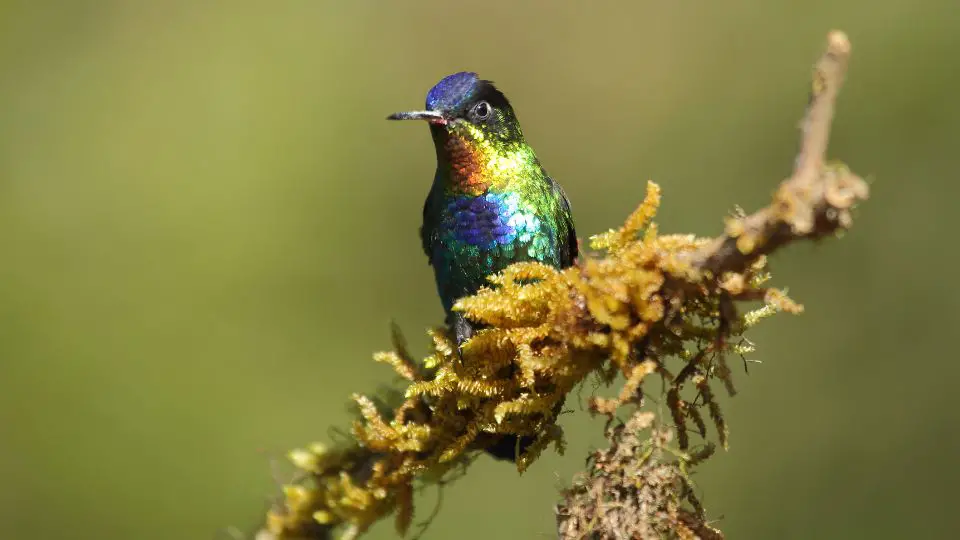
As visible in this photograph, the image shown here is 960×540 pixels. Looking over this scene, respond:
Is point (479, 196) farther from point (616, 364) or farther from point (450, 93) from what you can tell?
point (616, 364)

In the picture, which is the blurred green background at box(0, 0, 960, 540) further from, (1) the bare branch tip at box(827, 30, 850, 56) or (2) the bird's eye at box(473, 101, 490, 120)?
(1) the bare branch tip at box(827, 30, 850, 56)

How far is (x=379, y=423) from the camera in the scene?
210 centimetres

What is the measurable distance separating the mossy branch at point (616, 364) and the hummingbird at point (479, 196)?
435mm

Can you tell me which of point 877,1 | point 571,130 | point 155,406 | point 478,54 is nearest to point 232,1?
point 478,54

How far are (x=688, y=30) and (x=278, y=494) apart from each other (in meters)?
4.66

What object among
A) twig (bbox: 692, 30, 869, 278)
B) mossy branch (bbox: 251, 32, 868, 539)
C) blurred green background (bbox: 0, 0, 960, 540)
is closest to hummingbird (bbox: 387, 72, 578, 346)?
mossy branch (bbox: 251, 32, 868, 539)

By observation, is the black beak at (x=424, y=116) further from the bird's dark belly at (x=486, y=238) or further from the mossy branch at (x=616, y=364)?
the mossy branch at (x=616, y=364)

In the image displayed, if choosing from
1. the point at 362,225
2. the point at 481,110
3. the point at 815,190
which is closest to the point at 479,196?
the point at 481,110

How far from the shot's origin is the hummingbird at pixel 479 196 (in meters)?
2.49

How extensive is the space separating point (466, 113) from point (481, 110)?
0.05 metres

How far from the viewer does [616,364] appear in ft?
5.65

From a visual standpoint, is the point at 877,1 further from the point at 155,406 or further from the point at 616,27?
the point at 155,406

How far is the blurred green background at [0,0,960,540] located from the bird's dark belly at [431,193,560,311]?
1.95m

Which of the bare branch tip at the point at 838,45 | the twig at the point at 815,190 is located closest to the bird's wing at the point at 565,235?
the twig at the point at 815,190
